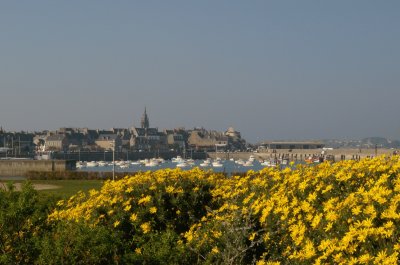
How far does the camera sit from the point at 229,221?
8.79m

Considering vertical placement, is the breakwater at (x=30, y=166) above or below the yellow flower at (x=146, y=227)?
below

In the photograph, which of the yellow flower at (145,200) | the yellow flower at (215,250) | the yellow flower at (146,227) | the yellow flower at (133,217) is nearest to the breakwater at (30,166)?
the yellow flower at (145,200)

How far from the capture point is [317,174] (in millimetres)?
8914

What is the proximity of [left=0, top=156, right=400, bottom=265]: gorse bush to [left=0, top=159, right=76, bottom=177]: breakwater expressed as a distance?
179 feet

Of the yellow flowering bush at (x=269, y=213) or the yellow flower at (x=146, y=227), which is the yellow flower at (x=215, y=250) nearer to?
the yellow flowering bush at (x=269, y=213)

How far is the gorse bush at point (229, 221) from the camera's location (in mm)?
6711

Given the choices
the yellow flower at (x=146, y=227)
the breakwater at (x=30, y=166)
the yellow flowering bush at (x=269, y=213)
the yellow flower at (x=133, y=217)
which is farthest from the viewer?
the breakwater at (x=30, y=166)

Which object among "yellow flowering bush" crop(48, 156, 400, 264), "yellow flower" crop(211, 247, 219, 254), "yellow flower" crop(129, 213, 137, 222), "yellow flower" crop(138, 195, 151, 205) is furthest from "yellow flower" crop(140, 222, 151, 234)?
"yellow flower" crop(211, 247, 219, 254)

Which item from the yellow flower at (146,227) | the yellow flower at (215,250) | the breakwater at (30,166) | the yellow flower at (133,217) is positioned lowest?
the breakwater at (30,166)

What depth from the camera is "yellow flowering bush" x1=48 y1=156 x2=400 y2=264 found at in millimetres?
6520

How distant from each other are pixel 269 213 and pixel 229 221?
64 cm

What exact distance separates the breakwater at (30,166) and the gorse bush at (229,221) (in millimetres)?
54673

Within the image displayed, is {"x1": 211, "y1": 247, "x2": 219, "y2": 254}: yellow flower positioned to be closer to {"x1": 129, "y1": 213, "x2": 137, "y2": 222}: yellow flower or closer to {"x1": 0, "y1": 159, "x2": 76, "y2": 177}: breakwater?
{"x1": 129, "y1": 213, "x2": 137, "y2": 222}: yellow flower

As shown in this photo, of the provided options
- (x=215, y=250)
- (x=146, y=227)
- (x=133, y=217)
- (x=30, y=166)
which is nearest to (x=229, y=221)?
(x=215, y=250)
